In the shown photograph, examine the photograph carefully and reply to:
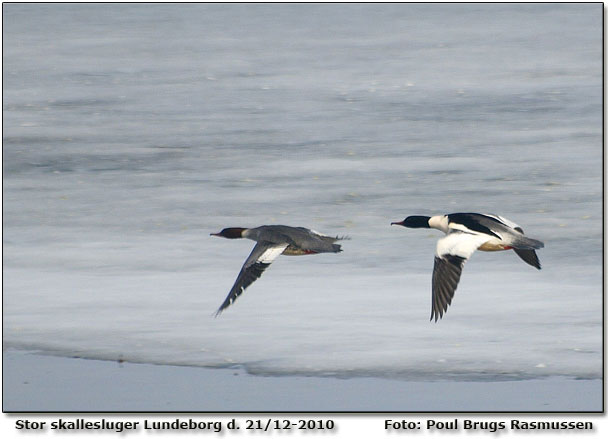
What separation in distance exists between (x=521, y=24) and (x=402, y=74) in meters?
2.06

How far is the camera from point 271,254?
267 inches

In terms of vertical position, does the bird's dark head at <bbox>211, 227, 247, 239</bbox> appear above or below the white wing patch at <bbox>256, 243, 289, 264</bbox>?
below

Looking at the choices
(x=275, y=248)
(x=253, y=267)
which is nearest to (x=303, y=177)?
(x=275, y=248)

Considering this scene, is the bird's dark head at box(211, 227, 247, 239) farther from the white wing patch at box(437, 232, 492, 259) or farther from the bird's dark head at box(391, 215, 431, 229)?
the white wing patch at box(437, 232, 492, 259)

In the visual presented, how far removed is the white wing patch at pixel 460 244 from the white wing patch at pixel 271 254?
844 millimetres

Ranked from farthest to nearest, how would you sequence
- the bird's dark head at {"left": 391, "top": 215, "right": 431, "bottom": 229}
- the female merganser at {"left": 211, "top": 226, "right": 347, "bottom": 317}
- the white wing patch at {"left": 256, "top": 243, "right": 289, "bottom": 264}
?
the bird's dark head at {"left": 391, "top": 215, "right": 431, "bottom": 229} → the white wing patch at {"left": 256, "top": 243, "right": 289, "bottom": 264} → the female merganser at {"left": 211, "top": 226, "right": 347, "bottom": 317}

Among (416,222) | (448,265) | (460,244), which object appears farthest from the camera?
(416,222)

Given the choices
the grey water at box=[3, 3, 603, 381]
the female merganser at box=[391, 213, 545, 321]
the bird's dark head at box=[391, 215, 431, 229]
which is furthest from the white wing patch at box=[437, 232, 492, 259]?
the bird's dark head at box=[391, 215, 431, 229]

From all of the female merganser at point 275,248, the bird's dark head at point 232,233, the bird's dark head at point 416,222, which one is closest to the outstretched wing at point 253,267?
the female merganser at point 275,248

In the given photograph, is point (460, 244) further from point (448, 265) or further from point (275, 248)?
point (275, 248)

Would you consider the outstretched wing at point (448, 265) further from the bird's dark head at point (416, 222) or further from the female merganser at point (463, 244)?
the bird's dark head at point (416, 222)

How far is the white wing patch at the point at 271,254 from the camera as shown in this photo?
6.73 meters

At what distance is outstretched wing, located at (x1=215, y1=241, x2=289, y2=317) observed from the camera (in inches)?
257

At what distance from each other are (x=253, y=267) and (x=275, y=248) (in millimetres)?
229
